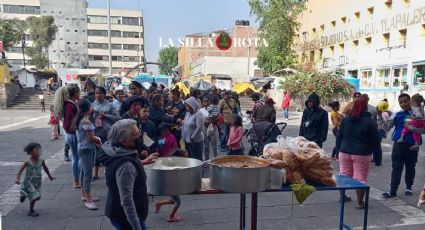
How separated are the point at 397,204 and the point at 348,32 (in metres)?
27.3

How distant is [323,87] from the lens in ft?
74.2

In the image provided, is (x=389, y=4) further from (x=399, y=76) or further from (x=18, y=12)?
(x=18, y=12)

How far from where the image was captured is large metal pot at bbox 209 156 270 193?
282 centimetres

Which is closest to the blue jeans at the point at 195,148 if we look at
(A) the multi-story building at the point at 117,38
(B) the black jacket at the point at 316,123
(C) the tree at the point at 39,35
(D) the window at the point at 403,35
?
(B) the black jacket at the point at 316,123

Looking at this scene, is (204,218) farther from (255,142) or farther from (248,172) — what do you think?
(255,142)

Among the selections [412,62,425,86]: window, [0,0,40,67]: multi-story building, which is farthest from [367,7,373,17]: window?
[0,0,40,67]: multi-story building

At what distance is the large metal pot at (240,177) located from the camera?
282 centimetres

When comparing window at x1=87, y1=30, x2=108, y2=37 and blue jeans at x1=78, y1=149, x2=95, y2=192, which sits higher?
window at x1=87, y1=30, x2=108, y2=37

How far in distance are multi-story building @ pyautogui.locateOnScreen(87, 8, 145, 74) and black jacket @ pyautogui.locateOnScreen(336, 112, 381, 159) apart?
78.2m

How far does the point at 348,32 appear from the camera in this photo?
29594mm

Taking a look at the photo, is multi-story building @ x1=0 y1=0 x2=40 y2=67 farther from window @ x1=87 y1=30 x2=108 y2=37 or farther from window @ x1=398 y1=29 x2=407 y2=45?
window @ x1=398 y1=29 x2=407 y2=45

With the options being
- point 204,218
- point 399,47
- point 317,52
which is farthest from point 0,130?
point 317,52

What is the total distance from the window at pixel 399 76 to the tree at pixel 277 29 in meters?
13.7

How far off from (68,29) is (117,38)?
1118 centimetres
